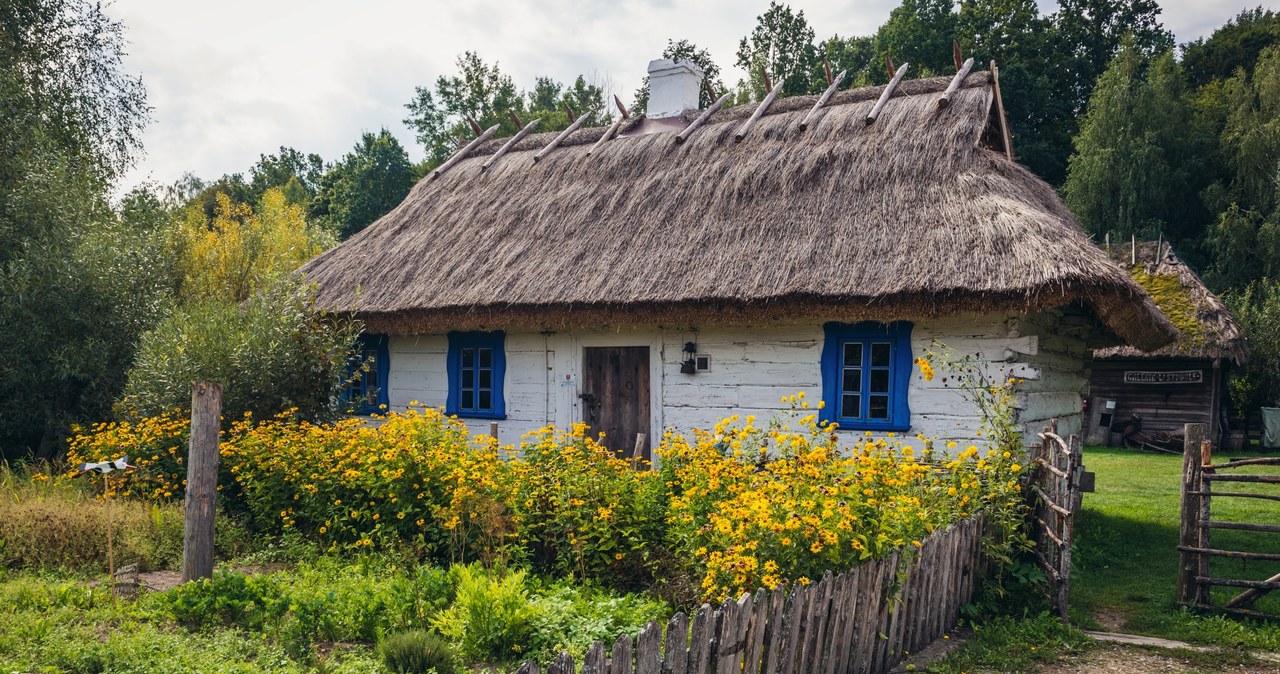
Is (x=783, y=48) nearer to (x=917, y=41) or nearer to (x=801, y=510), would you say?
(x=917, y=41)

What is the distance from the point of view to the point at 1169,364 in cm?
1797

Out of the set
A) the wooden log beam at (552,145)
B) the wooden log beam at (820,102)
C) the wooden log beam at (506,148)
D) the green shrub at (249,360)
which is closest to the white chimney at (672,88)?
the wooden log beam at (552,145)

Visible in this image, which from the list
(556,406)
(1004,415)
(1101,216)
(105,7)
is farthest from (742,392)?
(1101,216)

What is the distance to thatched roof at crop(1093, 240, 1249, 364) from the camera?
16078 millimetres

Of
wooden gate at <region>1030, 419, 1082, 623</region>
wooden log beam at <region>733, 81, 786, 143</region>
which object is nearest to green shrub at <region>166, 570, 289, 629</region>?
wooden gate at <region>1030, 419, 1082, 623</region>

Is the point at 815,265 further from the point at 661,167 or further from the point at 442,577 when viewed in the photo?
the point at 442,577

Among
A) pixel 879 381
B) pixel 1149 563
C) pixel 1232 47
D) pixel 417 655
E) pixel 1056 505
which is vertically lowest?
pixel 1149 563

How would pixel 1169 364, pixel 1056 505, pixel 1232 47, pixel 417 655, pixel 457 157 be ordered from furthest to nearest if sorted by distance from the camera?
1. pixel 1232 47
2. pixel 1169 364
3. pixel 457 157
4. pixel 1056 505
5. pixel 417 655

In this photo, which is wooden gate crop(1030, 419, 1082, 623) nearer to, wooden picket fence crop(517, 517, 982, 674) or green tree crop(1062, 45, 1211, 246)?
wooden picket fence crop(517, 517, 982, 674)

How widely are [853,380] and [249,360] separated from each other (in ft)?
21.7

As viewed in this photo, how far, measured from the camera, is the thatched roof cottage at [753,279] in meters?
8.02

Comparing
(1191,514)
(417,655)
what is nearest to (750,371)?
(1191,514)

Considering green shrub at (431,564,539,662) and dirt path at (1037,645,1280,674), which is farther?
dirt path at (1037,645,1280,674)

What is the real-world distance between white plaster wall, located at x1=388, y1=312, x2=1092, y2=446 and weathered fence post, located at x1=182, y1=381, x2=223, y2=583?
Result: 4.77 m
